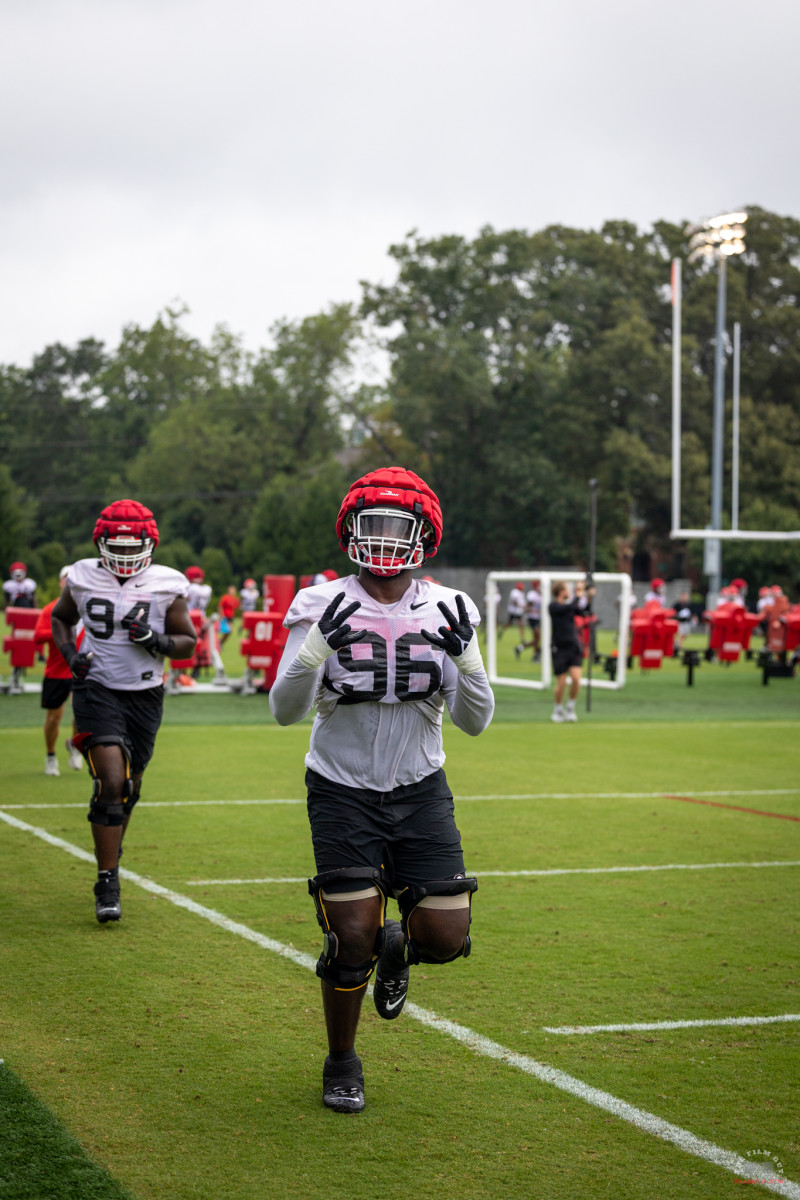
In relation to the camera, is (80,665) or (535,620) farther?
(535,620)

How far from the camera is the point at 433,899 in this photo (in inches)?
171

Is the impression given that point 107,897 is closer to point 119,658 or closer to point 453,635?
point 119,658

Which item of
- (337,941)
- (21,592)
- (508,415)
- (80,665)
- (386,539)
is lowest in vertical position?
(337,941)

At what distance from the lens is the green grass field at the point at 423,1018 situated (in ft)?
12.6

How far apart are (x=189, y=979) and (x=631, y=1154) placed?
2.38 metres

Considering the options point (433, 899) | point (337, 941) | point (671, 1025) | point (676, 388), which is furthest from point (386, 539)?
point (676, 388)

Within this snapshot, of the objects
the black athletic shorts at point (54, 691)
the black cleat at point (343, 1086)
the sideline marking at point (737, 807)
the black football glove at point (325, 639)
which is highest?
the black football glove at point (325, 639)

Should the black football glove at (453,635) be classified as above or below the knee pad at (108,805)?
above

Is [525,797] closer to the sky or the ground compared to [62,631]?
closer to the ground

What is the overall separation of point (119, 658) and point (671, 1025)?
3433mm

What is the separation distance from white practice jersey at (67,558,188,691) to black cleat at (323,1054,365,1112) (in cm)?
306

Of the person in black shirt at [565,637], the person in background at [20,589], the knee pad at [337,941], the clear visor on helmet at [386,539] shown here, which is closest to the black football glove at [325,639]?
the clear visor on helmet at [386,539]

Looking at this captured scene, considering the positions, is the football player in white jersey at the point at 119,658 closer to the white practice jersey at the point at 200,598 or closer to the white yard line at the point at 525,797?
the white yard line at the point at 525,797

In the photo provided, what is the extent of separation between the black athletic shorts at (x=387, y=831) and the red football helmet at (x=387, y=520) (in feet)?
2.55
